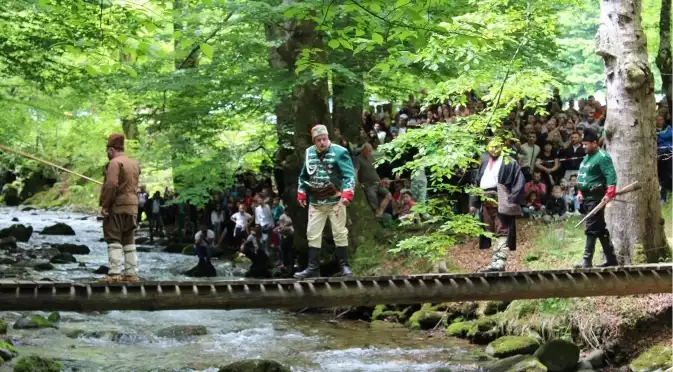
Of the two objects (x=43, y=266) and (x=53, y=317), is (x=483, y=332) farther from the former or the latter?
(x=43, y=266)

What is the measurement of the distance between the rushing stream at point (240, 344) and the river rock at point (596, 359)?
52.3 inches

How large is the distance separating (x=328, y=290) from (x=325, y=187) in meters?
1.07

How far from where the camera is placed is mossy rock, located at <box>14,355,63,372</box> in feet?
29.2

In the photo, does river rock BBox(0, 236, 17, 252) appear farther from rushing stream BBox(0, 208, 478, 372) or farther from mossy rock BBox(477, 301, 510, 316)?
mossy rock BBox(477, 301, 510, 316)

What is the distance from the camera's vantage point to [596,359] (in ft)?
30.3

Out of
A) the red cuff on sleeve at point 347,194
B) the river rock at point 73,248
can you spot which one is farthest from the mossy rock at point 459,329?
the river rock at point 73,248

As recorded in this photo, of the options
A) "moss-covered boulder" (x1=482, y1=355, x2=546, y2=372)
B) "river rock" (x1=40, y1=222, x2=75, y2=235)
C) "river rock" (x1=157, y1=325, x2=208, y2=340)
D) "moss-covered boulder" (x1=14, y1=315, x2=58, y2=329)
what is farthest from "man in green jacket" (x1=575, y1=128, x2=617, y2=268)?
"river rock" (x1=40, y1=222, x2=75, y2=235)

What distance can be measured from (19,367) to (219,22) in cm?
748

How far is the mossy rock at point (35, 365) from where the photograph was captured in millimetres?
8898

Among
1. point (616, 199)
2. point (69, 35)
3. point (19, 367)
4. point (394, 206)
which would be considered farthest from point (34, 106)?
point (616, 199)

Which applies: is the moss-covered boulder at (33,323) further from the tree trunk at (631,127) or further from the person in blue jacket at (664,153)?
the person in blue jacket at (664,153)

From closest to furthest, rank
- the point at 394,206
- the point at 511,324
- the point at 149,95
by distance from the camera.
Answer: the point at 511,324 < the point at 394,206 < the point at 149,95

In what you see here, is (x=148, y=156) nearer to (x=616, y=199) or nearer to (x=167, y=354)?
(x=167, y=354)

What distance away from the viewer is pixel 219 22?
14445 mm
